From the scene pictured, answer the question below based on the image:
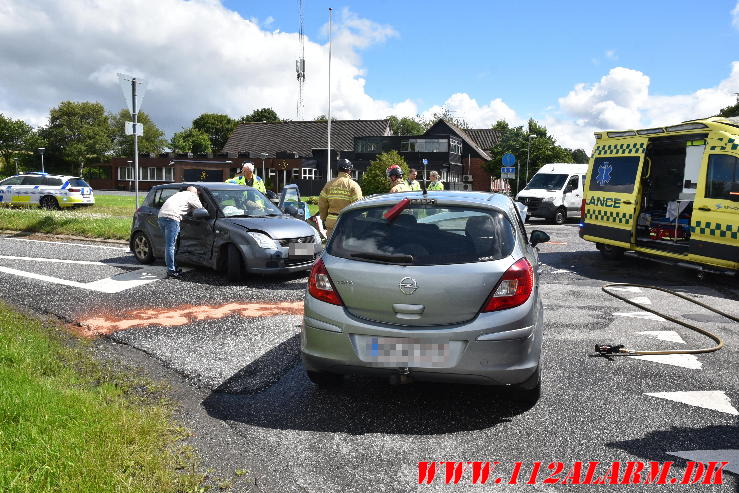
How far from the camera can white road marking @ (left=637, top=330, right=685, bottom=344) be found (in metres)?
6.13

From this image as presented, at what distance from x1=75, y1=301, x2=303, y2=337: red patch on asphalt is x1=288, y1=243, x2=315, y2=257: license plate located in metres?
1.41

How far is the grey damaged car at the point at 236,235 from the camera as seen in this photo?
8.72m

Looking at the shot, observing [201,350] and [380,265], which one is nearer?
[380,265]

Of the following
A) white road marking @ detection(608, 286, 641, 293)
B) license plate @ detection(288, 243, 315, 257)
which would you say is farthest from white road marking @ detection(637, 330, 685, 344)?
license plate @ detection(288, 243, 315, 257)

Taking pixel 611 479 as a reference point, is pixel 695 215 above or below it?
above

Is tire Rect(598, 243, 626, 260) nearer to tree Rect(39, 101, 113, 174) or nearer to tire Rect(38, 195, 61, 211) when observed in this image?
tire Rect(38, 195, 61, 211)

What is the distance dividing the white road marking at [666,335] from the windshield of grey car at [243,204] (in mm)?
5787

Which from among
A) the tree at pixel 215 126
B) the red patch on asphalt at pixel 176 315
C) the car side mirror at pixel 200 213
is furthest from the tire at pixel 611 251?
the tree at pixel 215 126

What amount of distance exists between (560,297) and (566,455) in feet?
16.8

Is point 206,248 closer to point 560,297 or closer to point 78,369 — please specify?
point 78,369

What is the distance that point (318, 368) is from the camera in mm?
4043

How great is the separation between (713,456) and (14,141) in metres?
97.6

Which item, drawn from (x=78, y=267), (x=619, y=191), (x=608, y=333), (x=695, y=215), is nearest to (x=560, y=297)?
(x=608, y=333)

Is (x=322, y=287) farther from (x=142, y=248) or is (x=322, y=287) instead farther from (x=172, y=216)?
(x=142, y=248)
